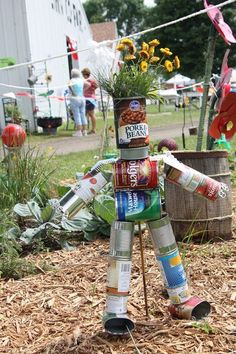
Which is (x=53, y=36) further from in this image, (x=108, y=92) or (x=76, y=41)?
(x=108, y=92)

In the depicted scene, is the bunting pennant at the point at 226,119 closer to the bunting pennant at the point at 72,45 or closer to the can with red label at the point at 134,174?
the can with red label at the point at 134,174

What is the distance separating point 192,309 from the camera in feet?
7.05

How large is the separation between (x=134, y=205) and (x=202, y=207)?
4.39 feet

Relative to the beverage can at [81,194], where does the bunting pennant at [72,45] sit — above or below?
above

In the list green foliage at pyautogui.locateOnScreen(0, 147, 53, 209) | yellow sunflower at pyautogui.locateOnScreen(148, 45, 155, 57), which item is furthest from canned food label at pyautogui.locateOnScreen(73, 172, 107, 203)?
green foliage at pyautogui.locateOnScreen(0, 147, 53, 209)

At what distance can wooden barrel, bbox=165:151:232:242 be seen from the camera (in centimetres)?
325

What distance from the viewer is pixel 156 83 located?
7.04 feet

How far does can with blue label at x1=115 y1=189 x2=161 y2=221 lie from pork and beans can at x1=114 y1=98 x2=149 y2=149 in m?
0.18

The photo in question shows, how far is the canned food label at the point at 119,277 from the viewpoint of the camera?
203 centimetres

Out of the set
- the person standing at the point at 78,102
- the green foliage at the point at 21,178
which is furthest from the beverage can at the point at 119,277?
the person standing at the point at 78,102

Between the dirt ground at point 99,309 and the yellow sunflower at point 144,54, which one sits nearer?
the dirt ground at point 99,309

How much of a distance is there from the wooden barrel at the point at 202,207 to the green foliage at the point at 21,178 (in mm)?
1144

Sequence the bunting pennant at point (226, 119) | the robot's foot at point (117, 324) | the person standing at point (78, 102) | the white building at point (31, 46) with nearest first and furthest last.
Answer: the robot's foot at point (117, 324), the bunting pennant at point (226, 119), the person standing at point (78, 102), the white building at point (31, 46)

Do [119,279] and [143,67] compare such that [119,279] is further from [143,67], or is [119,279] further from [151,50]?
[151,50]
